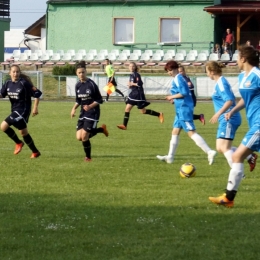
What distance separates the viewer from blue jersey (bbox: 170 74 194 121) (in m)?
12.7

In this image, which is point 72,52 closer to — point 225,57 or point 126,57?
point 126,57

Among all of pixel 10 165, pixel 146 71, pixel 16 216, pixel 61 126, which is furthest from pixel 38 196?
pixel 146 71

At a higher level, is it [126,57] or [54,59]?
[126,57]

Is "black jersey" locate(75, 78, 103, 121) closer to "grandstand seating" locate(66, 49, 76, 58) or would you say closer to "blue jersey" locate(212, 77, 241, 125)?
"blue jersey" locate(212, 77, 241, 125)

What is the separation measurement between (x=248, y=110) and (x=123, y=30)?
41.4 metres

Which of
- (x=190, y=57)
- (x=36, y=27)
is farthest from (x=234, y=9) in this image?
(x=36, y=27)

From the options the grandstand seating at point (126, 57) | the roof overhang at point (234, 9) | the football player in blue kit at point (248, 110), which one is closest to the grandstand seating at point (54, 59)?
the grandstand seating at point (126, 57)

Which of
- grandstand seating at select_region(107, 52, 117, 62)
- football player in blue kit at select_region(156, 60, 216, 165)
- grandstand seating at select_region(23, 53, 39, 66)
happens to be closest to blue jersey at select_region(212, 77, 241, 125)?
football player in blue kit at select_region(156, 60, 216, 165)

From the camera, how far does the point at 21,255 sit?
650 centimetres

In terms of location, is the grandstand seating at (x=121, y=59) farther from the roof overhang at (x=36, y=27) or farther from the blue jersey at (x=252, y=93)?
the blue jersey at (x=252, y=93)

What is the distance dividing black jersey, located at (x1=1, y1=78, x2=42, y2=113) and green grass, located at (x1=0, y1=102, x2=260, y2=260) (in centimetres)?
95

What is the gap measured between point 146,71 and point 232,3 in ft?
29.2

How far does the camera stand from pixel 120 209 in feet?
28.4

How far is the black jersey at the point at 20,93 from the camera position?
13773mm
